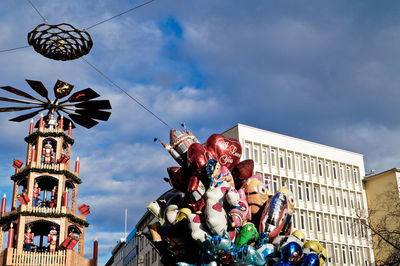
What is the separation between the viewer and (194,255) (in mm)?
20609

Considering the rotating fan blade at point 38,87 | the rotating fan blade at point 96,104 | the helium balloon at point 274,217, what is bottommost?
the helium balloon at point 274,217

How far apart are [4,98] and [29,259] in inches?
286

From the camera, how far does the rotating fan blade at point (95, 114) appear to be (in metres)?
26.9

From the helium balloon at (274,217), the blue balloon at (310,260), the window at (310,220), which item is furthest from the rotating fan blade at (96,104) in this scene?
the window at (310,220)

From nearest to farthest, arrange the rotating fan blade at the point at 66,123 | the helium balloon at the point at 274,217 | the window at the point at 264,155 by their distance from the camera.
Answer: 1. the helium balloon at the point at 274,217
2. the rotating fan blade at the point at 66,123
3. the window at the point at 264,155

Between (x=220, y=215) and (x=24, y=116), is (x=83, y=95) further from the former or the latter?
(x=220, y=215)

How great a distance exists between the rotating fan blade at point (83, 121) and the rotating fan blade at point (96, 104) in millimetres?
780

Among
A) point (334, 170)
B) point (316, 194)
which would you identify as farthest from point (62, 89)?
point (334, 170)

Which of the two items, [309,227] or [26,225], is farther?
[309,227]

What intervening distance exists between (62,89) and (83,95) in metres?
1.08

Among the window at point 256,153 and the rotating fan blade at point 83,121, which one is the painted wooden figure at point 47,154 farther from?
the window at point 256,153

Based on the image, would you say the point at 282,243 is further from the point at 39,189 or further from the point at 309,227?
the point at 309,227

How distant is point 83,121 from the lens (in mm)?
27969

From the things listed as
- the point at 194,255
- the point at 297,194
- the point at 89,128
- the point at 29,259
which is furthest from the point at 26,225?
the point at 297,194
